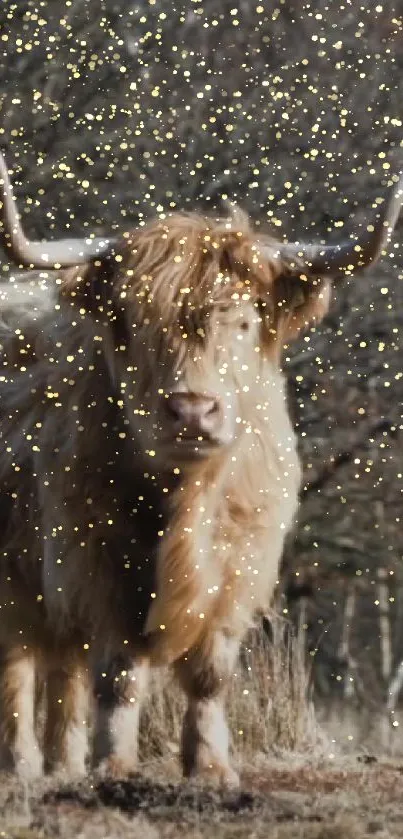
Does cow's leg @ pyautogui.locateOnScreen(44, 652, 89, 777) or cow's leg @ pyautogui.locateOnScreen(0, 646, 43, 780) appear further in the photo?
cow's leg @ pyautogui.locateOnScreen(44, 652, 89, 777)

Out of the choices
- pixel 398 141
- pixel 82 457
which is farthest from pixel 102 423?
pixel 398 141

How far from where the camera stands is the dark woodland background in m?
9.49

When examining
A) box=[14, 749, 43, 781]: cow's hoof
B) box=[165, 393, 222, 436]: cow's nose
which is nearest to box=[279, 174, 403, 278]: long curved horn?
box=[165, 393, 222, 436]: cow's nose

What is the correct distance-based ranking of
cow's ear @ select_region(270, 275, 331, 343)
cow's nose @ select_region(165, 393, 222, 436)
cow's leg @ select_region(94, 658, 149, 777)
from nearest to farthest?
cow's nose @ select_region(165, 393, 222, 436) < cow's leg @ select_region(94, 658, 149, 777) < cow's ear @ select_region(270, 275, 331, 343)

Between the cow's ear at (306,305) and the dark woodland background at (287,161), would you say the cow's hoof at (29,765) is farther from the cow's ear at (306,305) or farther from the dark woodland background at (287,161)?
the dark woodland background at (287,161)

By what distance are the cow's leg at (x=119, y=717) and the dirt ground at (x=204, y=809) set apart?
7cm

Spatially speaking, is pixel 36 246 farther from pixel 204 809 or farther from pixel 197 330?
pixel 204 809

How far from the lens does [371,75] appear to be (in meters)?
10.1

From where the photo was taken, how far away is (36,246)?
5.96m

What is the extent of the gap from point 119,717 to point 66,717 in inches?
30.1

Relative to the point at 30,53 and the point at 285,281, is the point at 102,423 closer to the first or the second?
the point at 285,281

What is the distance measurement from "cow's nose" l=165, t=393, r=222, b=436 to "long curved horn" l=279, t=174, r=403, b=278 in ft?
2.28

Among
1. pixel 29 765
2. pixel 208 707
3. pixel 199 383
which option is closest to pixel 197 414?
pixel 199 383

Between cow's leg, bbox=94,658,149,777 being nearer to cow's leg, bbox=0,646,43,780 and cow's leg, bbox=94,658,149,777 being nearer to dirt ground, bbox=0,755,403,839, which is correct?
dirt ground, bbox=0,755,403,839
